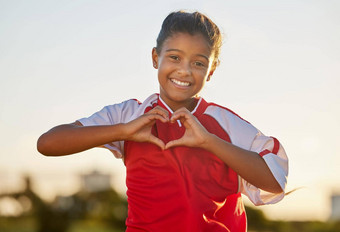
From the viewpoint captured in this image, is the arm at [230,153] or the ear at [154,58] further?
the ear at [154,58]

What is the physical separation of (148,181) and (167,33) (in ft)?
2.78

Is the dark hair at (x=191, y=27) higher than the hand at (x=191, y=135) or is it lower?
higher

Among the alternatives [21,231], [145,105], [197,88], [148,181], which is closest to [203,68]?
[197,88]

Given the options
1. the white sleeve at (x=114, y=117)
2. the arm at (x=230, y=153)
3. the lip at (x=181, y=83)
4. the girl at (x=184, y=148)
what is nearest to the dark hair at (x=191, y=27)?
the girl at (x=184, y=148)

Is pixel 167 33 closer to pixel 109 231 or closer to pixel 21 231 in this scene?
pixel 21 231

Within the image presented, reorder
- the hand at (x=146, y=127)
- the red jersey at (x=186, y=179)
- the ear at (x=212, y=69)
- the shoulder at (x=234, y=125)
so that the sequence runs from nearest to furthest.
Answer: the hand at (x=146, y=127) < the red jersey at (x=186, y=179) < the shoulder at (x=234, y=125) < the ear at (x=212, y=69)

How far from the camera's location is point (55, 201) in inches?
670

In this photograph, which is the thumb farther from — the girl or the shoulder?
the shoulder

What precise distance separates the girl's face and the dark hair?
1.5 inches

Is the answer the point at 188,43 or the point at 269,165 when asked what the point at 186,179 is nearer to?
the point at 269,165

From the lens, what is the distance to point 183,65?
3.08 m

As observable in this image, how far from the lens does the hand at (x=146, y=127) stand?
282 centimetres

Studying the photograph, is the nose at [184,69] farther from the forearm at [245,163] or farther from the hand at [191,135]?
the forearm at [245,163]

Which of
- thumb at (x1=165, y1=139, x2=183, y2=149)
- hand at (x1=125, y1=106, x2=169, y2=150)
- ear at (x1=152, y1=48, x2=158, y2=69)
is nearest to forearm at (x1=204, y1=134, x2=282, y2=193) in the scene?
thumb at (x1=165, y1=139, x2=183, y2=149)
